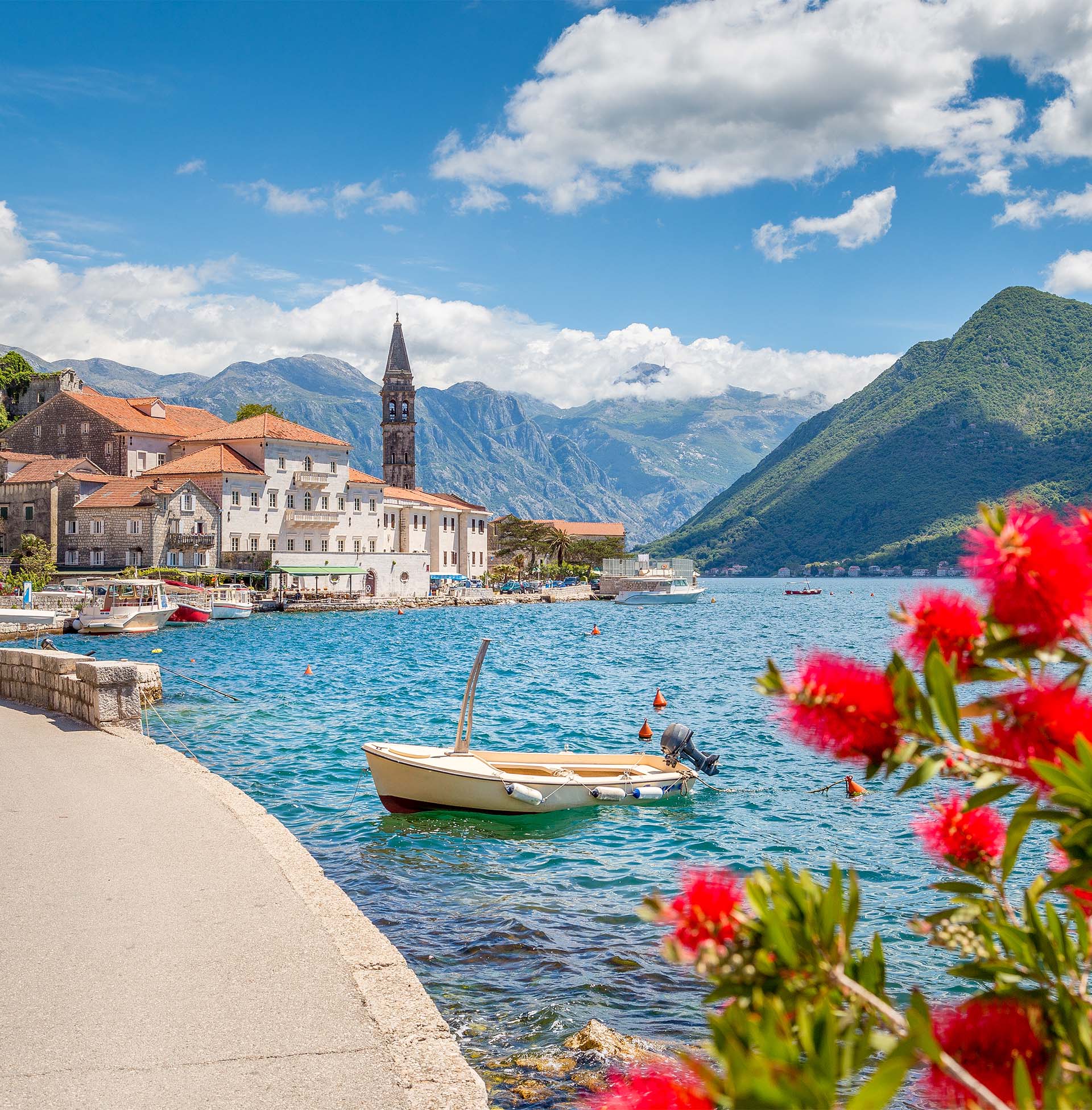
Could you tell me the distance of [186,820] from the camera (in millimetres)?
9852

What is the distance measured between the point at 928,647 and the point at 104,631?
5962 centimetres

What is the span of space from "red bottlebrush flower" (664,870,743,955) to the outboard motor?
16.7 metres

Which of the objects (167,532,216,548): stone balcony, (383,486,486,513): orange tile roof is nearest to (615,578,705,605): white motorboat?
(383,486,486,513): orange tile roof

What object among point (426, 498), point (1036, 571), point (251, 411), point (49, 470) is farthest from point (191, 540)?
point (1036, 571)

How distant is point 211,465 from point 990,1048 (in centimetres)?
8509

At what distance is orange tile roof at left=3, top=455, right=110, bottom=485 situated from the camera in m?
79.2

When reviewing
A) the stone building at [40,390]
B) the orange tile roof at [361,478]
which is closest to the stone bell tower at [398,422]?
the orange tile roof at [361,478]

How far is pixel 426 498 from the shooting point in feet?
355

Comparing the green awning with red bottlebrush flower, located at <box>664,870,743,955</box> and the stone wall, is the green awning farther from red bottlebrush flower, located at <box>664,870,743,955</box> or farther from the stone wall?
red bottlebrush flower, located at <box>664,870,743,955</box>

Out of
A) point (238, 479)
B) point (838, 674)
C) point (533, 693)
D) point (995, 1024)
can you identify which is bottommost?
point (533, 693)

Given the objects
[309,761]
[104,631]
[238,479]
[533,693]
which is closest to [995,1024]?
[309,761]

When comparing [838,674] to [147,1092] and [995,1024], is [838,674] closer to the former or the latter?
[995,1024]

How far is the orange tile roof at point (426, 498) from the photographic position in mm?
101000

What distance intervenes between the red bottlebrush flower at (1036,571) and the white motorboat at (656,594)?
109 metres
